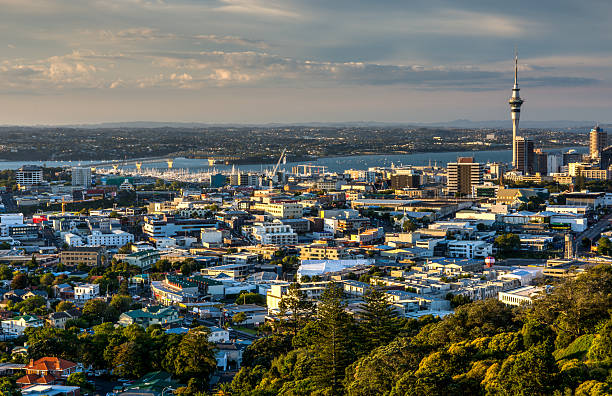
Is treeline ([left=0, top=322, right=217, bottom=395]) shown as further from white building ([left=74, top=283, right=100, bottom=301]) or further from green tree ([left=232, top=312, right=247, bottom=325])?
white building ([left=74, top=283, right=100, bottom=301])

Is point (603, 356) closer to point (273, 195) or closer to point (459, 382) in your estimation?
point (459, 382)

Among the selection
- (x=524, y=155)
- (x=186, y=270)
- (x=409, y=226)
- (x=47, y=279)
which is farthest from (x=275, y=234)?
(x=524, y=155)

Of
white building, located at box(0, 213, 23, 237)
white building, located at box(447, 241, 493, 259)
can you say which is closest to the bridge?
white building, located at box(0, 213, 23, 237)

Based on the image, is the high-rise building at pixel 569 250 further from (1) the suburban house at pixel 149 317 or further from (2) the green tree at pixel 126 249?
(2) the green tree at pixel 126 249

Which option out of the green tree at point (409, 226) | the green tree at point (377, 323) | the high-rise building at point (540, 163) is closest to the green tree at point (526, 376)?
the green tree at point (377, 323)

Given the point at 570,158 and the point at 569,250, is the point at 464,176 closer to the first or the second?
the point at 569,250

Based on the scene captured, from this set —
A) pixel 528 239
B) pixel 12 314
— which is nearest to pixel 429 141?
pixel 528 239

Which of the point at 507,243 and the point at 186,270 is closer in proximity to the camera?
the point at 186,270
